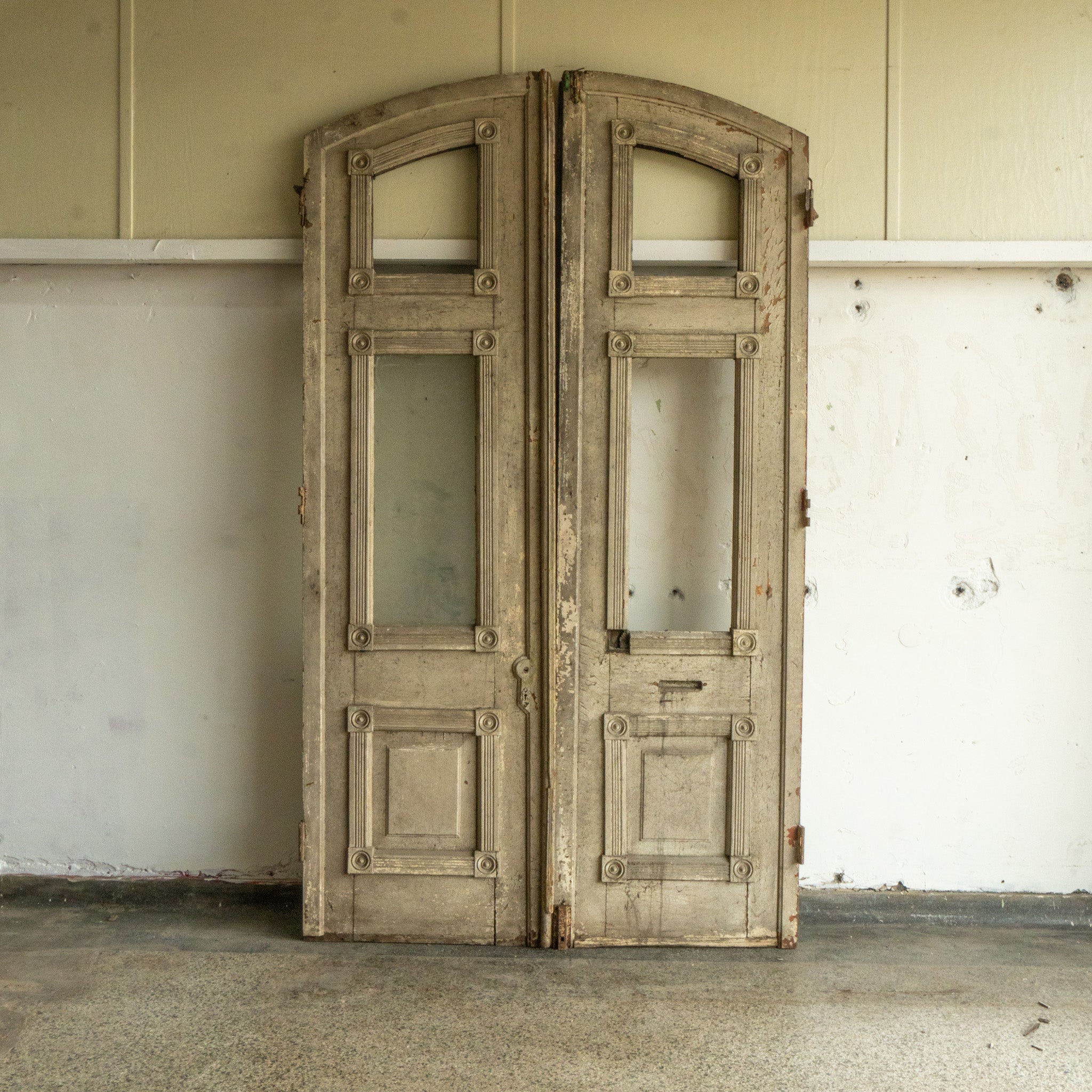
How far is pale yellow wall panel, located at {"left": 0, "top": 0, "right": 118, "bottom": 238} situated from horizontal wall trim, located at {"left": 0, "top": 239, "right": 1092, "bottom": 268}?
0.25 feet

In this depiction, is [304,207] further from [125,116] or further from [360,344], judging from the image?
[125,116]

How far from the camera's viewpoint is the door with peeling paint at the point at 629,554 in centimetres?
285

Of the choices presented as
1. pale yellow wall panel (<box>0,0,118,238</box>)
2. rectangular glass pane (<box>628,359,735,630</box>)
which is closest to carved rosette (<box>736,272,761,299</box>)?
rectangular glass pane (<box>628,359,735,630</box>)

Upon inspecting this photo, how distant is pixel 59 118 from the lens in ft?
9.77

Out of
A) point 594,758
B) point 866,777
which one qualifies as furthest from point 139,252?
point 866,777

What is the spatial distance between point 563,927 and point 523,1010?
1.20ft

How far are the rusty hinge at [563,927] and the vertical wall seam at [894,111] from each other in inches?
95.2

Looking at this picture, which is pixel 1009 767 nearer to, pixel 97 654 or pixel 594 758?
pixel 594 758

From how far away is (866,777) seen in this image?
3.09 metres

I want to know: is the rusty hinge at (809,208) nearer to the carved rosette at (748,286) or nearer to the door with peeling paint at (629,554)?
the door with peeling paint at (629,554)

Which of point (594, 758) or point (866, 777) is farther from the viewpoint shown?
point (866, 777)

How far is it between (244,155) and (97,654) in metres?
1.74

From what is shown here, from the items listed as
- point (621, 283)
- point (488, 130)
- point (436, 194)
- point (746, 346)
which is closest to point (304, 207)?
point (436, 194)

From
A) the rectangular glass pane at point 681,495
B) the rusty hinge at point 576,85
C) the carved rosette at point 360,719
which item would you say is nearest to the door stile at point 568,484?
the rusty hinge at point 576,85
